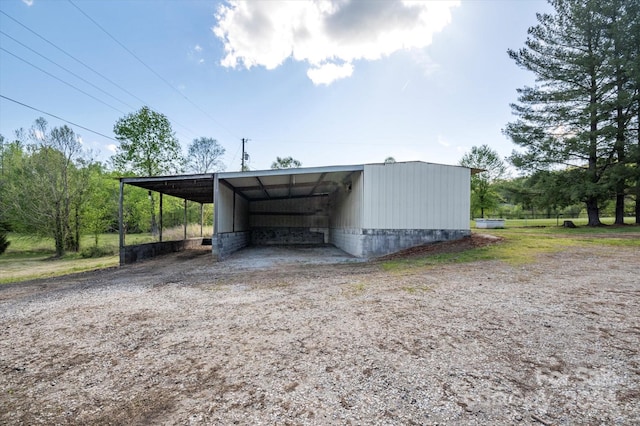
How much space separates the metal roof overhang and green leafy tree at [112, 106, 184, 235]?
7.45 m

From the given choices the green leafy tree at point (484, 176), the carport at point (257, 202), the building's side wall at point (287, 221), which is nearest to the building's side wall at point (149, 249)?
the carport at point (257, 202)

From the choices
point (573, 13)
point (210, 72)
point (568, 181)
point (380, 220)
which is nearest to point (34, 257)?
point (210, 72)

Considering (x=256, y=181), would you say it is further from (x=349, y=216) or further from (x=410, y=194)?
(x=410, y=194)

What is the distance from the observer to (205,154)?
29391 millimetres

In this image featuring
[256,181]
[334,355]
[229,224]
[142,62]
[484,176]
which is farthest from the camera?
[484,176]

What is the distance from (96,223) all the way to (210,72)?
11.7 m

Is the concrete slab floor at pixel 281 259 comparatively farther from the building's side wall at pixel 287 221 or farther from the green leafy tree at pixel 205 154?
the green leafy tree at pixel 205 154

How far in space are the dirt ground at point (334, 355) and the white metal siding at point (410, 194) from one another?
188 inches

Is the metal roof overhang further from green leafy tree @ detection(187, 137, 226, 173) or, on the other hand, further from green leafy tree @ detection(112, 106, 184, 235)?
green leafy tree @ detection(187, 137, 226, 173)

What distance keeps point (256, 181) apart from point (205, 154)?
19.8m

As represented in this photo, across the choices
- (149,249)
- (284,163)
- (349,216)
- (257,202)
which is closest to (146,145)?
(257,202)

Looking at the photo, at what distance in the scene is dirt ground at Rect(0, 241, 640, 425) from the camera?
196 centimetres

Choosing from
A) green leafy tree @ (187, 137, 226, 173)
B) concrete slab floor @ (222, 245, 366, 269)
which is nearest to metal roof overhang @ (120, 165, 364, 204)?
concrete slab floor @ (222, 245, 366, 269)

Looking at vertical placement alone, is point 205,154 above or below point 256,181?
above
